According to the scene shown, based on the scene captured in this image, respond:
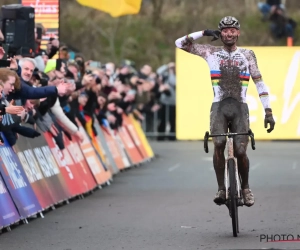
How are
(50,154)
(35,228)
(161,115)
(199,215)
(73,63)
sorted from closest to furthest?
1. (35,228)
2. (199,215)
3. (50,154)
4. (73,63)
5. (161,115)

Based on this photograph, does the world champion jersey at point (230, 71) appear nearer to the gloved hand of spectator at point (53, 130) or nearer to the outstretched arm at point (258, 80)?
the outstretched arm at point (258, 80)

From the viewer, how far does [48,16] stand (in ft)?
73.0

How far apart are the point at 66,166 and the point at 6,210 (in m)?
4.13

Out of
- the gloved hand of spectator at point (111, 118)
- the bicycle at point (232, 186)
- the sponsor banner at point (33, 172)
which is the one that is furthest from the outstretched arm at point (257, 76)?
the gloved hand of spectator at point (111, 118)

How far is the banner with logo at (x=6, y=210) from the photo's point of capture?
13914mm

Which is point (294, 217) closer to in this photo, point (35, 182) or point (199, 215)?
point (199, 215)

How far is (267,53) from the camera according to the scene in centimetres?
3197

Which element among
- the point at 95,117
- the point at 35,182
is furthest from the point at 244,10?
the point at 35,182

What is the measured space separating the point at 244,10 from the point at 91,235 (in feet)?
133

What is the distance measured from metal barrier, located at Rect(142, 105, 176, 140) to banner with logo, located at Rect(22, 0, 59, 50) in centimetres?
1469

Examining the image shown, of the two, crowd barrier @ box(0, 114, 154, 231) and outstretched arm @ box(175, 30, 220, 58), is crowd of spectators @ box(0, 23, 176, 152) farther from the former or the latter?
outstretched arm @ box(175, 30, 220, 58)
